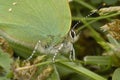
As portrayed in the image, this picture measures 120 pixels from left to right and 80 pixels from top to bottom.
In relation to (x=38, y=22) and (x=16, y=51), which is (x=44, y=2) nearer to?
(x=38, y=22)

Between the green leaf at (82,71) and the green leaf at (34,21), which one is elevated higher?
the green leaf at (34,21)

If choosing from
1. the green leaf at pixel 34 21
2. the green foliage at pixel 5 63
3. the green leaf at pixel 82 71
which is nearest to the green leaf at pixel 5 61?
the green foliage at pixel 5 63

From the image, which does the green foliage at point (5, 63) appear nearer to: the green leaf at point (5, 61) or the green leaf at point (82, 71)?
the green leaf at point (5, 61)

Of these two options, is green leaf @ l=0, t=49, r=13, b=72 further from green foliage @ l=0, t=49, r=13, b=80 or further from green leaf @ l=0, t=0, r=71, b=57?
green leaf @ l=0, t=0, r=71, b=57

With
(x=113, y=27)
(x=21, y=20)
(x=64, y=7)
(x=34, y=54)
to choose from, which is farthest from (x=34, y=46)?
(x=113, y=27)

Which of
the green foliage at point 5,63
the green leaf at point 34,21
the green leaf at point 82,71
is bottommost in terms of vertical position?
the green leaf at point 82,71
